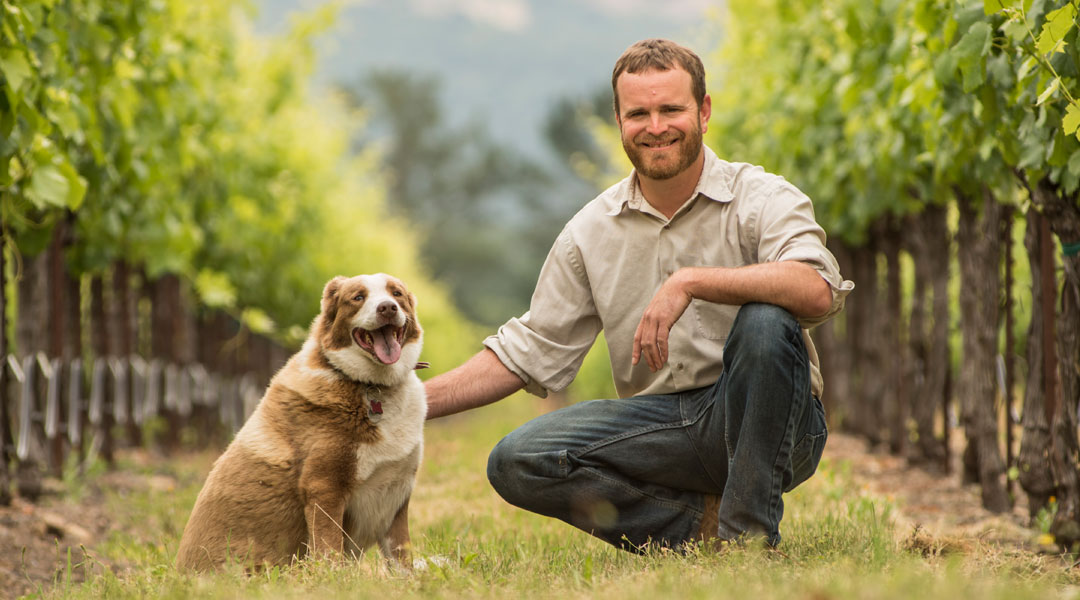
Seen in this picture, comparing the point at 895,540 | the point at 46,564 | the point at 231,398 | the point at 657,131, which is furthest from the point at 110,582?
the point at 231,398

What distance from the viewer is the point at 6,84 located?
18.1 feet

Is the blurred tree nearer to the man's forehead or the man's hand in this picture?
the man's forehead

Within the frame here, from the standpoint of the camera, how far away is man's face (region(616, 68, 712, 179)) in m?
4.39

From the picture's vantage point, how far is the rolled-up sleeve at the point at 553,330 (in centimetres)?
468

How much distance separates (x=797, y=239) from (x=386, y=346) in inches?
63.4

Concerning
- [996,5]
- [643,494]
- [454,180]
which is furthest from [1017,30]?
[454,180]

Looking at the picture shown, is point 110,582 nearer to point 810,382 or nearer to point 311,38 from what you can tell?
point 810,382

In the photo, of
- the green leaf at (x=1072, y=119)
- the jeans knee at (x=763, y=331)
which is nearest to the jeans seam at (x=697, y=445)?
the jeans knee at (x=763, y=331)

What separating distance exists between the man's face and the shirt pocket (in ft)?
1.75

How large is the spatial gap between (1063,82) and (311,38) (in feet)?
45.7

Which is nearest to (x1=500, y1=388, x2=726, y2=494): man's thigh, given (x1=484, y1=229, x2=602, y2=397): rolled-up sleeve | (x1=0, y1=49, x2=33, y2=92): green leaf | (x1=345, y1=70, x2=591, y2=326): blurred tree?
(x1=484, y1=229, x2=602, y2=397): rolled-up sleeve

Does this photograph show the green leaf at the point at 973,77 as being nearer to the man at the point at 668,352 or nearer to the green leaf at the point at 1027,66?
the green leaf at the point at 1027,66

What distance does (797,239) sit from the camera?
13.4ft

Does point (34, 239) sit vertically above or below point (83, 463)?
above
